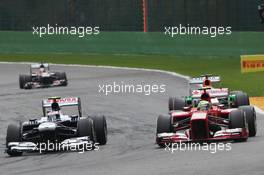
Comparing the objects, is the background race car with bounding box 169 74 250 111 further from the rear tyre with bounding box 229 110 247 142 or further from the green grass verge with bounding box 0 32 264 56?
the green grass verge with bounding box 0 32 264 56

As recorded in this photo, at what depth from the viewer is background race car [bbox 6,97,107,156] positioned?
16.8 m

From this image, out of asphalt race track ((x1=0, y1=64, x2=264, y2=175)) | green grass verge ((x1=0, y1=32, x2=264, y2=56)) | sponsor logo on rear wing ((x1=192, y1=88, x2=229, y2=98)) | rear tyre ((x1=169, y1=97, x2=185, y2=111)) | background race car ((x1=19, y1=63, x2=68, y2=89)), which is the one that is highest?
green grass verge ((x1=0, y1=32, x2=264, y2=56))

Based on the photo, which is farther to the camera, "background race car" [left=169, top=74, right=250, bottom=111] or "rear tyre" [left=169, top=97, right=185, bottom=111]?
"rear tyre" [left=169, top=97, right=185, bottom=111]

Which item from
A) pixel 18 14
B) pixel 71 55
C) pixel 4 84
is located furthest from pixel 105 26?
pixel 4 84

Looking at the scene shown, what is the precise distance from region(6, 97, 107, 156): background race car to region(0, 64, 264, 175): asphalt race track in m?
0.19

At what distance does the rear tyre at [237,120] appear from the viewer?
16.5m

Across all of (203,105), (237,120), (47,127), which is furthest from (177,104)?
(47,127)

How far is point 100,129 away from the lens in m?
17.4

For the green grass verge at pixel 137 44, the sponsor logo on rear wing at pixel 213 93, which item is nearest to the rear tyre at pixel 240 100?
the sponsor logo on rear wing at pixel 213 93

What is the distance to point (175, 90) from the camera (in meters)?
29.4

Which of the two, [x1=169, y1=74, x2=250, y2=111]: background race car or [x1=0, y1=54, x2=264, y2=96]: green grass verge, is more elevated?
[x1=0, y1=54, x2=264, y2=96]: green grass verge

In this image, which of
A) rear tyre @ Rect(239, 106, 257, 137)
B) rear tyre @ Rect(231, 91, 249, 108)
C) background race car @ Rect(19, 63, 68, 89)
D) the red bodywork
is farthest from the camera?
background race car @ Rect(19, 63, 68, 89)

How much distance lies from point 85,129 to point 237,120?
2.60 metres

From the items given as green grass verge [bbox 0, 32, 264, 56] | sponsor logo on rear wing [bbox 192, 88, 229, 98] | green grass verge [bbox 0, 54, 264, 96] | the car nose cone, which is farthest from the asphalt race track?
green grass verge [bbox 0, 32, 264, 56]
